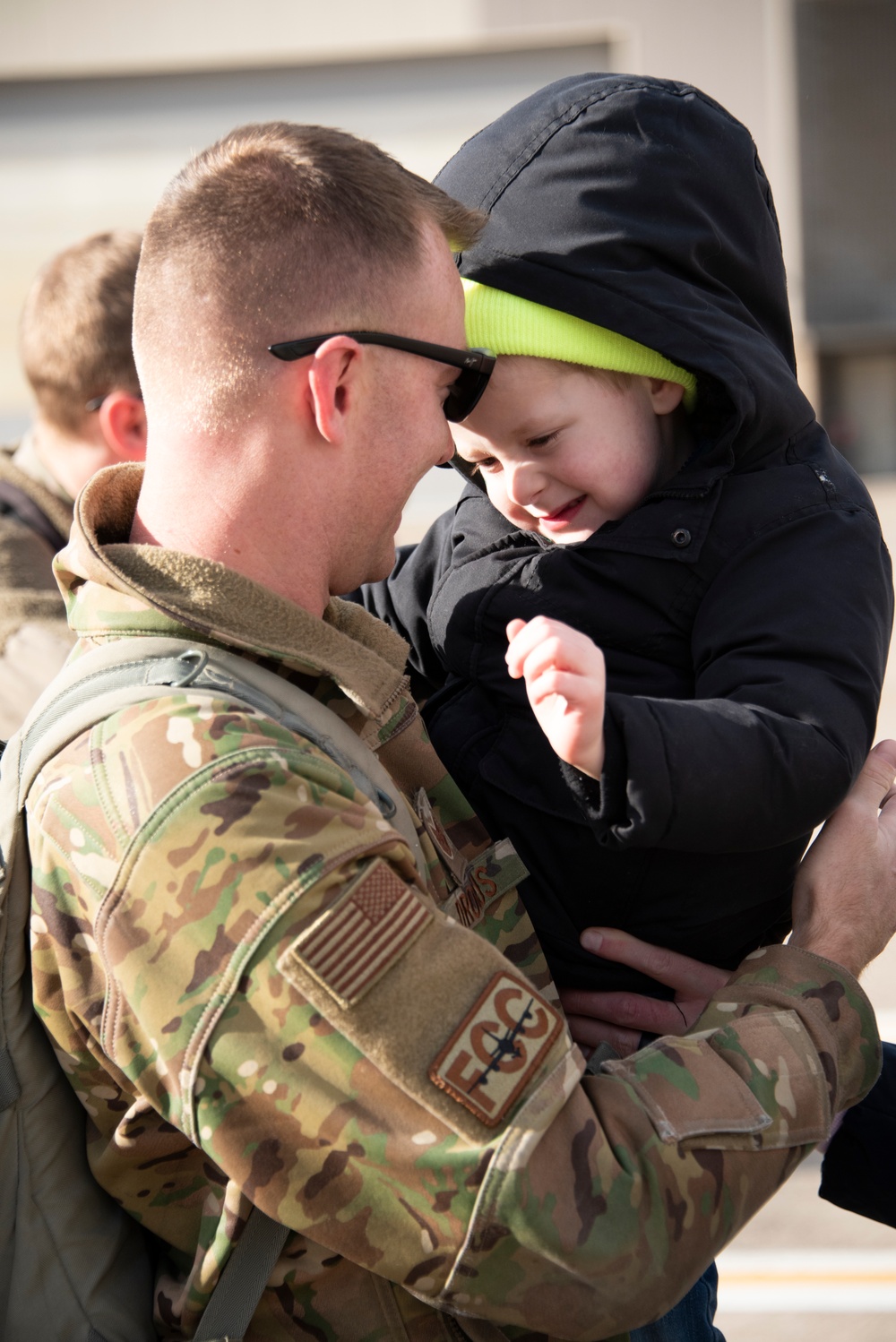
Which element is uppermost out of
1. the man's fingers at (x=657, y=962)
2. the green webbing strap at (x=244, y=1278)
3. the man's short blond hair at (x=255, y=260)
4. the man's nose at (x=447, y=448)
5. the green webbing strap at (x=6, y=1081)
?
the man's short blond hair at (x=255, y=260)

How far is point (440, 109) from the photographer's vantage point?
33.8 ft

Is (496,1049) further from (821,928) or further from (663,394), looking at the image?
(663,394)

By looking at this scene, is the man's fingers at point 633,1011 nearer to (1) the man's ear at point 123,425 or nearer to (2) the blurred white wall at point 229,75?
(1) the man's ear at point 123,425

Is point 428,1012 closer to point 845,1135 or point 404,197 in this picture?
point 404,197

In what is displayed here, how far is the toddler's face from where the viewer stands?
2049 millimetres

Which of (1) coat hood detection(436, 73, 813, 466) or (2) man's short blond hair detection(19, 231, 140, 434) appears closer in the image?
(1) coat hood detection(436, 73, 813, 466)

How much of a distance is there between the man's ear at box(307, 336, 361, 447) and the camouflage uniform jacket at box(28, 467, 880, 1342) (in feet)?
0.98

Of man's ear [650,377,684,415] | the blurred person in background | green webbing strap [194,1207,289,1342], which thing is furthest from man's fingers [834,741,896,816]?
the blurred person in background

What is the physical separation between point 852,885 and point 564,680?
0.65 m

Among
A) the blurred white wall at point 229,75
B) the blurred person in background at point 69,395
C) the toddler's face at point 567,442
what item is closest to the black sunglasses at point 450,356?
the toddler's face at point 567,442

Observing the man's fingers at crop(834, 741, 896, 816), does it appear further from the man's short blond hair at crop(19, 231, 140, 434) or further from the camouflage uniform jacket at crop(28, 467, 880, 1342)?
the man's short blond hair at crop(19, 231, 140, 434)

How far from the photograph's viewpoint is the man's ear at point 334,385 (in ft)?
5.68

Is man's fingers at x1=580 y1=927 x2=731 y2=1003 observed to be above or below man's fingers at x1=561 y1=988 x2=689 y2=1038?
above

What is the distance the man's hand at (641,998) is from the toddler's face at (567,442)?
0.64m
